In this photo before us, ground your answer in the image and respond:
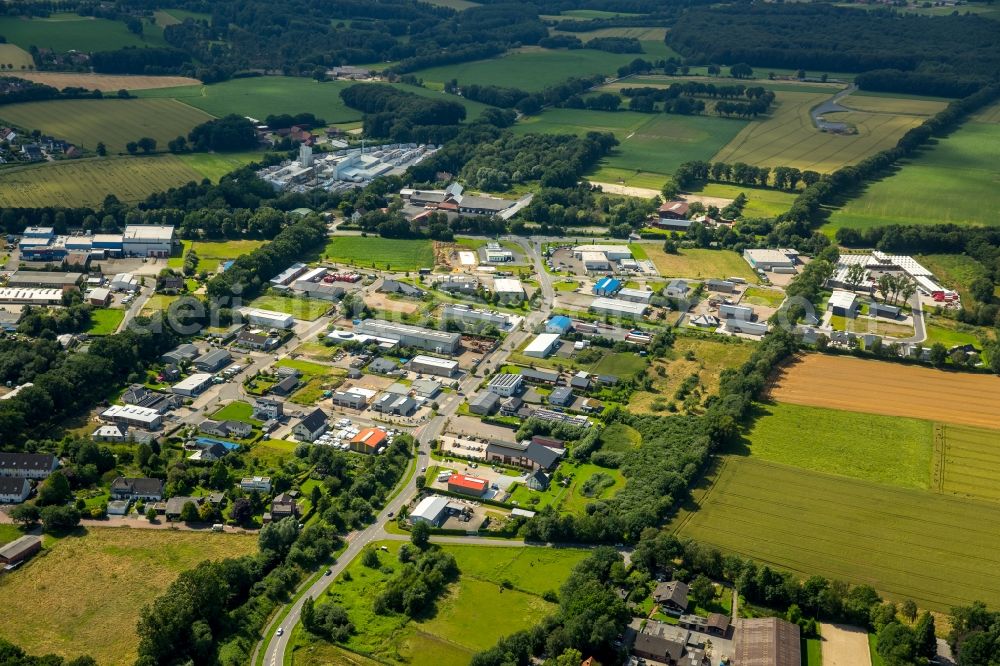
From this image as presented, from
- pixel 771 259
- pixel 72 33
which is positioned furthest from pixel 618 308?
pixel 72 33

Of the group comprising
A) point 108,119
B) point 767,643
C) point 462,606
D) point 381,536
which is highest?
point 108,119

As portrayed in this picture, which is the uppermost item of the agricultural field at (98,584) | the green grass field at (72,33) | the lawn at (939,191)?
the green grass field at (72,33)

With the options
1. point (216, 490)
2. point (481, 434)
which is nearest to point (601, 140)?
point (481, 434)

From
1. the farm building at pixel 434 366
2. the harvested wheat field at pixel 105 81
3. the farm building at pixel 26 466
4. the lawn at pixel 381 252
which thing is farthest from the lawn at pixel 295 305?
the harvested wheat field at pixel 105 81

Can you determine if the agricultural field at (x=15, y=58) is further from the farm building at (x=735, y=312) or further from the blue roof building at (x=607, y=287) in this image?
the farm building at (x=735, y=312)

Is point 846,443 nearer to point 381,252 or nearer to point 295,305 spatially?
point 295,305

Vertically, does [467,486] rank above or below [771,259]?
below

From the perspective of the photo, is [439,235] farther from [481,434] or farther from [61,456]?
[61,456]
